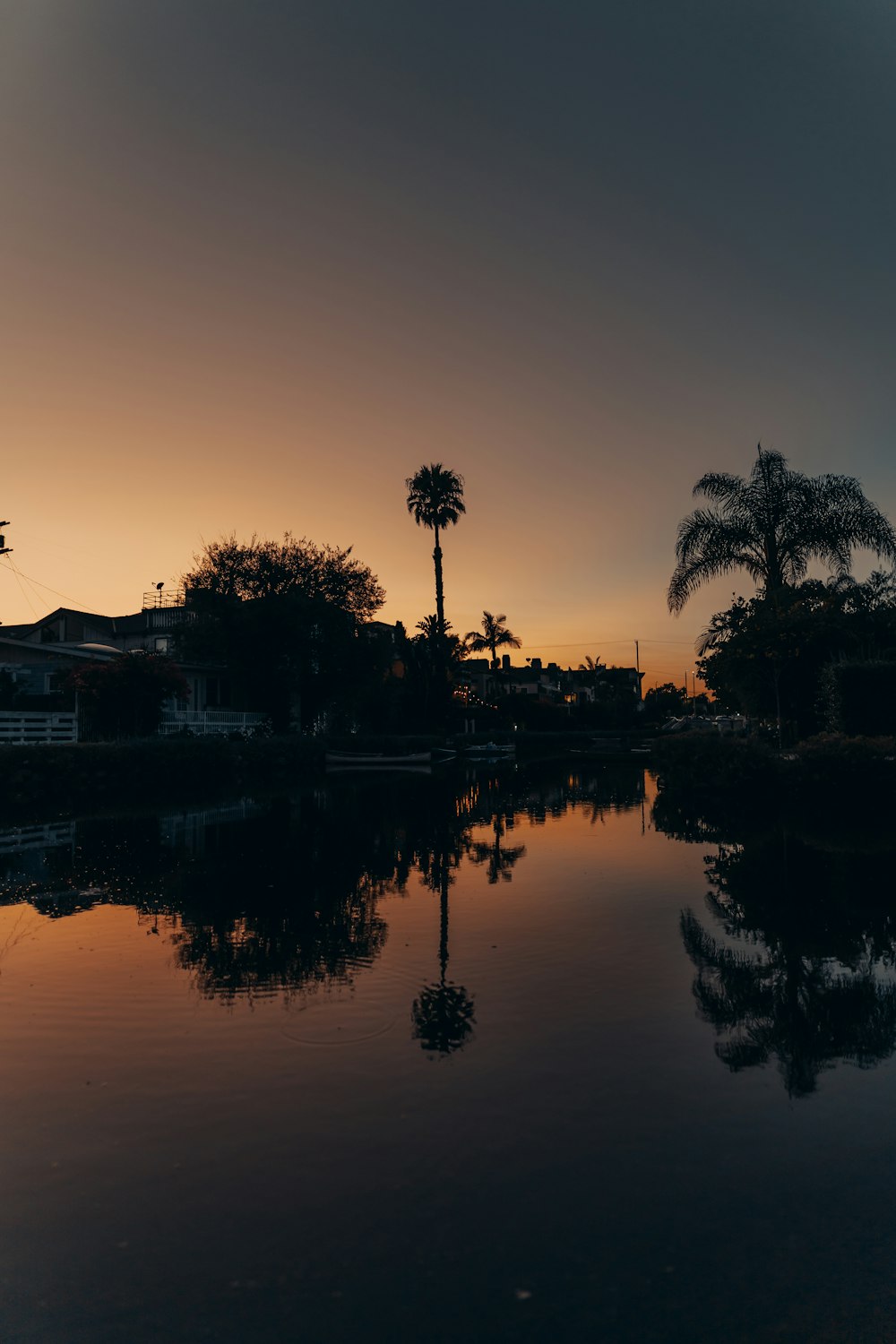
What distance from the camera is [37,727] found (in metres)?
34.0

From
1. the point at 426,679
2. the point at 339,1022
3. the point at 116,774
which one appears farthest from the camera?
the point at 426,679

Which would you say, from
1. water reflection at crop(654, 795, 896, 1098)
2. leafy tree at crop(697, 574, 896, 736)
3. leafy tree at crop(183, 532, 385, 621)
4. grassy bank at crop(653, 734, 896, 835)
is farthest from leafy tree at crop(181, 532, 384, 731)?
water reflection at crop(654, 795, 896, 1098)

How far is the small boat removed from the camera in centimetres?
4900

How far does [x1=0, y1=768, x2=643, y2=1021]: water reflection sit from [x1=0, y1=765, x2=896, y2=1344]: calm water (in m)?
0.08

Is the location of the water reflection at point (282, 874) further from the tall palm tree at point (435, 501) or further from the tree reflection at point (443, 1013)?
the tall palm tree at point (435, 501)

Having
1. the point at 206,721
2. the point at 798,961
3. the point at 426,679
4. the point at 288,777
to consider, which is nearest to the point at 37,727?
the point at 288,777

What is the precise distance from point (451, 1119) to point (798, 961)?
4.65m

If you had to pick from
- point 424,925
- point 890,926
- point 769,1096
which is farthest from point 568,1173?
point 890,926

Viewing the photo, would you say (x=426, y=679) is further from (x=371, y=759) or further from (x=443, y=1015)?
(x=443, y=1015)

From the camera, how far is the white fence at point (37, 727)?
A: 107ft

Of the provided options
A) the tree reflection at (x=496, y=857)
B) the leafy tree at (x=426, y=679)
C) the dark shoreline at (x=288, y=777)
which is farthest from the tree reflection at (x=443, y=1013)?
the leafy tree at (x=426, y=679)

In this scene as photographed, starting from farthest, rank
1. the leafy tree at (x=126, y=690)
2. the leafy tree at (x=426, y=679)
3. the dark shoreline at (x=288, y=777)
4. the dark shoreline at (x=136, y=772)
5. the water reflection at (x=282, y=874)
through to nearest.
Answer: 1. the leafy tree at (x=426, y=679)
2. the leafy tree at (x=126, y=690)
3. the dark shoreline at (x=136, y=772)
4. the dark shoreline at (x=288, y=777)
5. the water reflection at (x=282, y=874)

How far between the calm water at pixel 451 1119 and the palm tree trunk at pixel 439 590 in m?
57.8

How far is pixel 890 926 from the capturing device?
31.7ft
